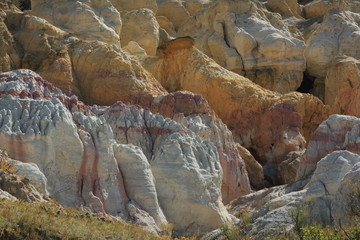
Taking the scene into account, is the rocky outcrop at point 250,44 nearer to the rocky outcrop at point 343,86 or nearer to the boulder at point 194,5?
the rocky outcrop at point 343,86

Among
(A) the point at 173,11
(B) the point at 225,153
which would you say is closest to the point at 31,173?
(B) the point at 225,153

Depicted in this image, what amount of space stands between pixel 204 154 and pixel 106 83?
941cm

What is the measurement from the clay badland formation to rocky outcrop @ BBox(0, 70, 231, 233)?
0.04 m

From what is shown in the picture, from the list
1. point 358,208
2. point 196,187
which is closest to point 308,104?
point 196,187

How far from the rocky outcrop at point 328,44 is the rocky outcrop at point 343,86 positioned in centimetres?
249

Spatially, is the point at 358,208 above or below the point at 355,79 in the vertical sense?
above

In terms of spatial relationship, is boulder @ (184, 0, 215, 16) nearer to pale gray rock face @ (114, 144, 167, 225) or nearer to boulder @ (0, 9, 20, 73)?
boulder @ (0, 9, 20, 73)

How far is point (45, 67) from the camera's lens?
4031 cm

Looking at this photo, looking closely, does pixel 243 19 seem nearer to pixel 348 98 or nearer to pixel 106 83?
pixel 348 98

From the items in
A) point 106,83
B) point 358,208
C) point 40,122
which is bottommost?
point 106,83

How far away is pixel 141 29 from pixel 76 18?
23.4ft

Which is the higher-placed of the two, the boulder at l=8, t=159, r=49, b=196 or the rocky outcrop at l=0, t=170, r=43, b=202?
the rocky outcrop at l=0, t=170, r=43, b=202

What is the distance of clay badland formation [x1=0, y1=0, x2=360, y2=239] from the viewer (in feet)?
92.7

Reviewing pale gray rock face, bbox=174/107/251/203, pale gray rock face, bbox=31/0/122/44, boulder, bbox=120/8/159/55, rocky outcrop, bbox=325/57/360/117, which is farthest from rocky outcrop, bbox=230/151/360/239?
boulder, bbox=120/8/159/55
